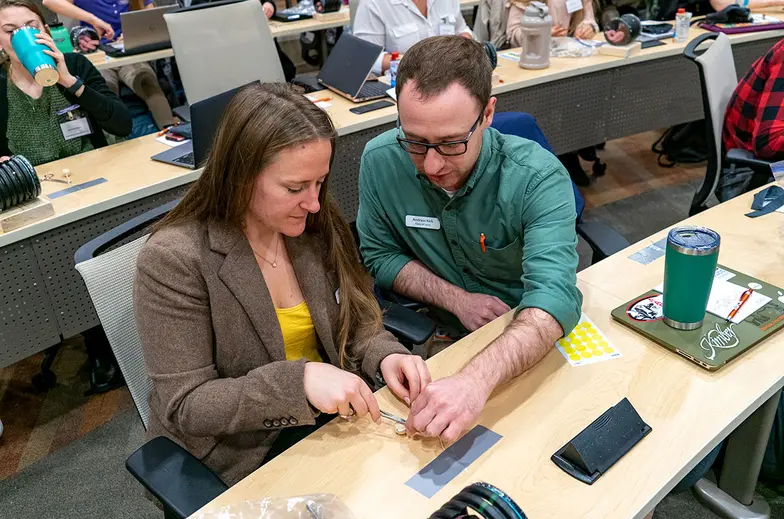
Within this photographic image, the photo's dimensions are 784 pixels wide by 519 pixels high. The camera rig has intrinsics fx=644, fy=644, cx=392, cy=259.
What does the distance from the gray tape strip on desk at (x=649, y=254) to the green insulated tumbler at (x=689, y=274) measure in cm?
31

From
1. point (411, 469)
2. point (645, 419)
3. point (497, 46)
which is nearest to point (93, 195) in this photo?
point (411, 469)

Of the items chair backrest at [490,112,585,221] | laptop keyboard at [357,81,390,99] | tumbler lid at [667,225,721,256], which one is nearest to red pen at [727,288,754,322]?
tumbler lid at [667,225,721,256]

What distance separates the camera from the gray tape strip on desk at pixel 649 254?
1.62 m

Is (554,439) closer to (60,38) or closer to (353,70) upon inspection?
(353,70)

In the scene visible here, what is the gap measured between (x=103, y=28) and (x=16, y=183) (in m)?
2.34

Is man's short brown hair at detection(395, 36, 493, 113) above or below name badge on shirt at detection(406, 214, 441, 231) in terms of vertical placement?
above

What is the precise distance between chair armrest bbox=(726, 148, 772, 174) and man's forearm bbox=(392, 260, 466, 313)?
130 centimetres

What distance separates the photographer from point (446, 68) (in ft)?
4.51

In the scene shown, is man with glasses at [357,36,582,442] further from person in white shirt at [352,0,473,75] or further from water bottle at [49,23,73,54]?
water bottle at [49,23,73,54]

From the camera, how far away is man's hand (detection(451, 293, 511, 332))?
161 cm

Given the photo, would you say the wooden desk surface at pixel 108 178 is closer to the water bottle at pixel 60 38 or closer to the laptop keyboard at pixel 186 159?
the laptop keyboard at pixel 186 159

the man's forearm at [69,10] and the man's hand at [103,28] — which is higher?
the man's forearm at [69,10]

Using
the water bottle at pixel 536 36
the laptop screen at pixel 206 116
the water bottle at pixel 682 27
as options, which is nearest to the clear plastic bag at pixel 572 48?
the water bottle at pixel 536 36

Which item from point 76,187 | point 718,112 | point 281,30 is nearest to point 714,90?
point 718,112
